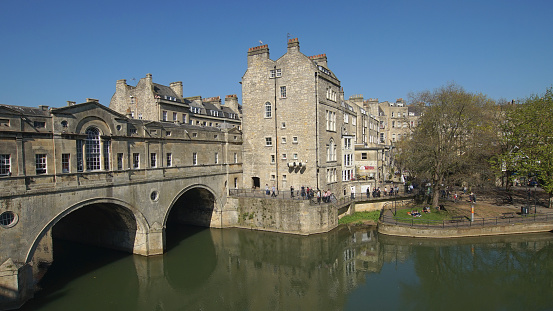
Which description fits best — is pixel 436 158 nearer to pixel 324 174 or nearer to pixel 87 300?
pixel 324 174

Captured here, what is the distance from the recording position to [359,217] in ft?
108

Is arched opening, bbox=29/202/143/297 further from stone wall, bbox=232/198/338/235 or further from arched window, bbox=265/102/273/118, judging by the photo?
arched window, bbox=265/102/273/118

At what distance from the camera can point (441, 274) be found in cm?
2180

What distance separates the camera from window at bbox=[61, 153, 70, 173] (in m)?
18.7

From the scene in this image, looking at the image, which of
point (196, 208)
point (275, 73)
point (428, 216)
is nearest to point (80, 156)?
point (196, 208)

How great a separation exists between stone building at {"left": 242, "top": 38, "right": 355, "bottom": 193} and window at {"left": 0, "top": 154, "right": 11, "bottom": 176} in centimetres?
2095

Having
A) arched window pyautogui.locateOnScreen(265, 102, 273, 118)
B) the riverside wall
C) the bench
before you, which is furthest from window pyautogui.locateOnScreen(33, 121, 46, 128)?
the bench

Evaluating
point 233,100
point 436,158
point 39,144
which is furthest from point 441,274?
point 233,100

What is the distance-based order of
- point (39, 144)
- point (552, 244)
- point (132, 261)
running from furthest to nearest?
point (552, 244), point (132, 261), point (39, 144)

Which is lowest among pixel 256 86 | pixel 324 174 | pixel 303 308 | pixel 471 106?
pixel 303 308

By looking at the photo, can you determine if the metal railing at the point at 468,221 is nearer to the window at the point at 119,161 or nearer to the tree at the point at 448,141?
the tree at the point at 448,141

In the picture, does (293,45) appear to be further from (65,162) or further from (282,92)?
(65,162)

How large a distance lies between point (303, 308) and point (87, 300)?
11718 mm

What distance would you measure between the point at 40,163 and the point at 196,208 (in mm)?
17150
